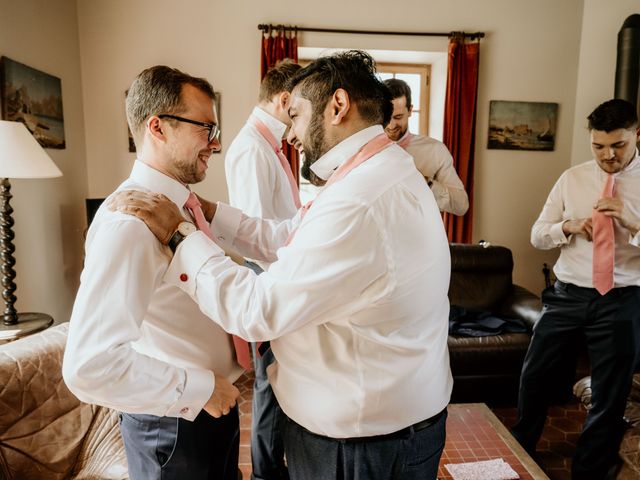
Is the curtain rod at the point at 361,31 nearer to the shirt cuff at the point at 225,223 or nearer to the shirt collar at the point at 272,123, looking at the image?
the shirt collar at the point at 272,123

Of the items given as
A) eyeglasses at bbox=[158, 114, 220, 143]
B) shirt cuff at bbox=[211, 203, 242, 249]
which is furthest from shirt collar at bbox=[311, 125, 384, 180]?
shirt cuff at bbox=[211, 203, 242, 249]

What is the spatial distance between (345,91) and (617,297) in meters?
1.98

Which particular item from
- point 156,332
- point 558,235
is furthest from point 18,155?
point 558,235

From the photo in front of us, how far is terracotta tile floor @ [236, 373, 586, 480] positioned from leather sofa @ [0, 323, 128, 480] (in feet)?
3.17

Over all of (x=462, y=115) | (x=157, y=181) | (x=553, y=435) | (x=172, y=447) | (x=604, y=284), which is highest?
(x=462, y=115)

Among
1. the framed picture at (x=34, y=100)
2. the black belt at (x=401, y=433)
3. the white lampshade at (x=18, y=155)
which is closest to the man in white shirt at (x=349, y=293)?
the black belt at (x=401, y=433)

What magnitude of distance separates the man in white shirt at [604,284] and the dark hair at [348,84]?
1635mm

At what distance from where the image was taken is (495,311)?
4.01 metres

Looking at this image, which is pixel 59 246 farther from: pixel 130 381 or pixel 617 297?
pixel 617 297

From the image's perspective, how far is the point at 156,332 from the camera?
3.85 ft

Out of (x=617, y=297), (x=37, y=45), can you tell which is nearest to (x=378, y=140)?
(x=617, y=297)

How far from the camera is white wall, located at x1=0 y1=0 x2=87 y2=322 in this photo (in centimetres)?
329

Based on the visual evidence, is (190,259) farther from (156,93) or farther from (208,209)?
(208,209)

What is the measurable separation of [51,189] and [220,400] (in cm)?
336
